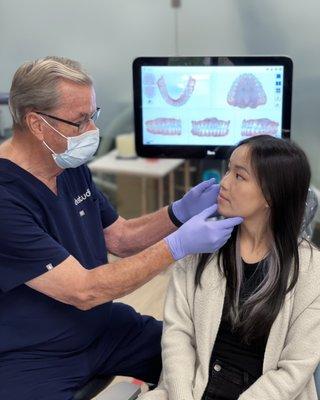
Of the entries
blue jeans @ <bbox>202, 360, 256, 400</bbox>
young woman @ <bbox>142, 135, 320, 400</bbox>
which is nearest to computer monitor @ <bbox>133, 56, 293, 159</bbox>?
young woman @ <bbox>142, 135, 320, 400</bbox>

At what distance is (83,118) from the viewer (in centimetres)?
144

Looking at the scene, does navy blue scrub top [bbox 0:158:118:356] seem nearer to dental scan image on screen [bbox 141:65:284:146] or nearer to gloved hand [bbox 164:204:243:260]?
gloved hand [bbox 164:204:243:260]

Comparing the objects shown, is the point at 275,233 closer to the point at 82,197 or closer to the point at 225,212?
the point at 225,212

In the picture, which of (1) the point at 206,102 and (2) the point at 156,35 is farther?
(2) the point at 156,35

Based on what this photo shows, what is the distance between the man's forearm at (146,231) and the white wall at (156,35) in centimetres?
144

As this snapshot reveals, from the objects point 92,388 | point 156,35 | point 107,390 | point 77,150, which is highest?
point 156,35

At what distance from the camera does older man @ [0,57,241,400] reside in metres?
1.33

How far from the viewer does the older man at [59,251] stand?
4.37 ft

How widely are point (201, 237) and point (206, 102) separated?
27.4 inches

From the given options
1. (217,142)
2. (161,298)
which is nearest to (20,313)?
(217,142)

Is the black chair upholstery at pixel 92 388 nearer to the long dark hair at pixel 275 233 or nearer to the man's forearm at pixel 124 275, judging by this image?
the man's forearm at pixel 124 275

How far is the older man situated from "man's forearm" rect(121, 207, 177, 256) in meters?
0.13

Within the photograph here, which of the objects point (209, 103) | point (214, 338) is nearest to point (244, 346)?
point (214, 338)

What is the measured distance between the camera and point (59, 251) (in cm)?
134
